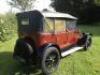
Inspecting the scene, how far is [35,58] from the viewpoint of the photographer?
830cm

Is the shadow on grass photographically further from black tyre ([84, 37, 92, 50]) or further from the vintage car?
black tyre ([84, 37, 92, 50])

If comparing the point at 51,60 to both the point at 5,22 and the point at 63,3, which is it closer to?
the point at 5,22

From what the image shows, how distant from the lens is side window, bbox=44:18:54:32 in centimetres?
856

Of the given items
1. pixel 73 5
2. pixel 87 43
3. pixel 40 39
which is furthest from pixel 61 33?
pixel 73 5

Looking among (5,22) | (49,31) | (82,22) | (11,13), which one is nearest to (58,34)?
(49,31)

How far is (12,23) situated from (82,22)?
14640mm

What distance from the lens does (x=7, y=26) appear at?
16062 mm

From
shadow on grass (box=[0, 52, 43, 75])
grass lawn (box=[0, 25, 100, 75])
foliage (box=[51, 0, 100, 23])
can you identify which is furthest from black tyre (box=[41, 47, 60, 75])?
foliage (box=[51, 0, 100, 23])

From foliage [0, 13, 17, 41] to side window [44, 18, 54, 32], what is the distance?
21.0ft

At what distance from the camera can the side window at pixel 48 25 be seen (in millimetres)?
8562

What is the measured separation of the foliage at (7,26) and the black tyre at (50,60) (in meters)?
6.66

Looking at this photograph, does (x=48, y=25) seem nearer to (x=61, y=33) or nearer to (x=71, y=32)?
(x=61, y=33)

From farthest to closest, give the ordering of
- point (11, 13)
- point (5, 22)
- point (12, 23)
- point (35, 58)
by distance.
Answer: point (11, 13) → point (12, 23) → point (5, 22) → point (35, 58)

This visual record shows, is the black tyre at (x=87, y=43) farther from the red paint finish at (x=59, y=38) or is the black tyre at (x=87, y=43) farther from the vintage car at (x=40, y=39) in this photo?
the vintage car at (x=40, y=39)
